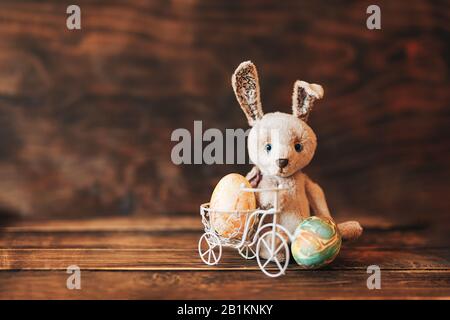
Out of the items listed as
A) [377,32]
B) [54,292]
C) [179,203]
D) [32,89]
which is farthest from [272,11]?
[54,292]

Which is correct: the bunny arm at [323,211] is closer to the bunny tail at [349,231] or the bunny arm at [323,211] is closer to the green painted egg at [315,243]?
the bunny tail at [349,231]

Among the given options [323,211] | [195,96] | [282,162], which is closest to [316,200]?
[323,211]

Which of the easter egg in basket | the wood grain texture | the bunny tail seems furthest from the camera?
the bunny tail

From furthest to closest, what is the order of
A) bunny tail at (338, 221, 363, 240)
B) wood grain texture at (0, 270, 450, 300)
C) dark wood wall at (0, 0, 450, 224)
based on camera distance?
dark wood wall at (0, 0, 450, 224) → bunny tail at (338, 221, 363, 240) → wood grain texture at (0, 270, 450, 300)

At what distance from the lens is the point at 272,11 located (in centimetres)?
174

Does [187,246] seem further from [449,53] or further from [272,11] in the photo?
[449,53]

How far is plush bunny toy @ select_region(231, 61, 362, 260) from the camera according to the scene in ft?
3.69

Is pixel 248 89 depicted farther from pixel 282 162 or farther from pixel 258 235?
pixel 258 235

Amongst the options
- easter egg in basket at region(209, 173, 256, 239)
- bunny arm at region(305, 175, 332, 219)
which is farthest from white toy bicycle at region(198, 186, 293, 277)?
bunny arm at region(305, 175, 332, 219)

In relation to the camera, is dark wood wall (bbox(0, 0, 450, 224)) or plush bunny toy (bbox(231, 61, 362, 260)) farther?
dark wood wall (bbox(0, 0, 450, 224))

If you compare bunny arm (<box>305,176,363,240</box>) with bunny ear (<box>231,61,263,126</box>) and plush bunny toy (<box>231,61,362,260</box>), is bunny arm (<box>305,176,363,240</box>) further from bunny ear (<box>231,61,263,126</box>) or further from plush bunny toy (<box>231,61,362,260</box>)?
bunny ear (<box>231,61,263,126</box>)

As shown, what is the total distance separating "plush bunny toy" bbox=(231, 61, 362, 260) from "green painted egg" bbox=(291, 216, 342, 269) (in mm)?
93

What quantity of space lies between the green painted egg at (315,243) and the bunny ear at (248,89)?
31cm

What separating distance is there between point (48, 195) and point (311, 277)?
1083mm
